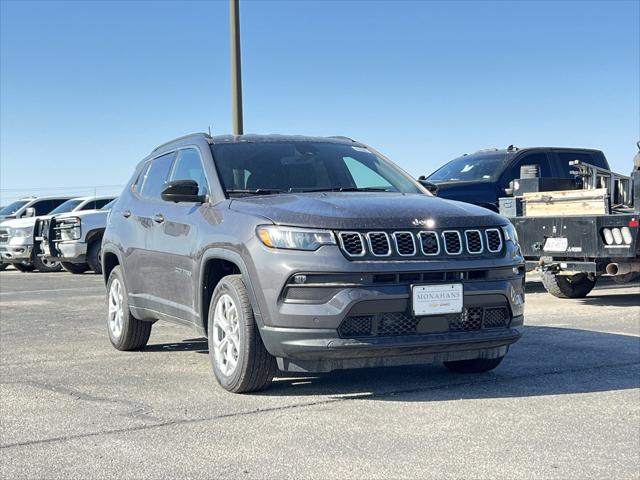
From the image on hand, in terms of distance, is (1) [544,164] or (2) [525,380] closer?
(2) [525,380]

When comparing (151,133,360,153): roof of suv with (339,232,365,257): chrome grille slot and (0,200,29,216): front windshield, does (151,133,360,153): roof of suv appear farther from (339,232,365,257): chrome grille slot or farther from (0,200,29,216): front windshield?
(0,200,29,216): front windshield

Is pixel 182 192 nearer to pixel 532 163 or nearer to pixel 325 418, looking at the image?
pixel 325 418

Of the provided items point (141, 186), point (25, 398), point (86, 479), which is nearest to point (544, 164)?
point (141, 186)

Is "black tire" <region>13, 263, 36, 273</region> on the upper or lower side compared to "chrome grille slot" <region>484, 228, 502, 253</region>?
lower

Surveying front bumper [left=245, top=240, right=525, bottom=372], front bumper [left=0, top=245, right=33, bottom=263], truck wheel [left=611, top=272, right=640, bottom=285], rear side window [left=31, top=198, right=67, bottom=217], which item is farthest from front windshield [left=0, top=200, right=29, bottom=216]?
front bumper [left=245, top=240, right=525, bottom=372]

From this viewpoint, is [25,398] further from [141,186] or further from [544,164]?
[544,164]

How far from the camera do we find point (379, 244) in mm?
5180

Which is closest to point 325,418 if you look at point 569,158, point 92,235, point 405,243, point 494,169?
point 405,243

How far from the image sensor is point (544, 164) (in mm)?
14000

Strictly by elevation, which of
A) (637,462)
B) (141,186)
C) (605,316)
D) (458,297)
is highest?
(141,186)

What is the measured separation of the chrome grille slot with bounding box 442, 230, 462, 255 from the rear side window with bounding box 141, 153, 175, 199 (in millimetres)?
2693

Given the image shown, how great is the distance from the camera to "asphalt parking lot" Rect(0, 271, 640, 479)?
13.4ft

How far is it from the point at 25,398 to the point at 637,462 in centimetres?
367

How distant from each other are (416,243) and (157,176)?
2908mm
